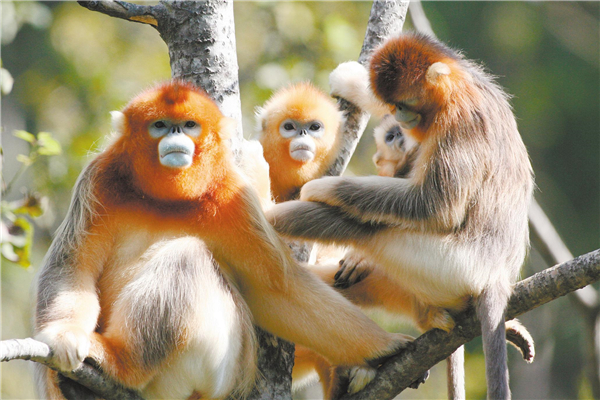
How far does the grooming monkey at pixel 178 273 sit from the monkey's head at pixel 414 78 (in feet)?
2.67

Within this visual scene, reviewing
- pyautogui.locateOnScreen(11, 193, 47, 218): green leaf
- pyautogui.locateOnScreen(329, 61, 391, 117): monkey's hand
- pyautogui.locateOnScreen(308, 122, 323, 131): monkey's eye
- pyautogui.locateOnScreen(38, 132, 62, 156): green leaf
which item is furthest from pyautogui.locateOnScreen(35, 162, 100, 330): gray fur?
pyautogui.locateOnScreen(308, 122, 323, 131): monkey's eye

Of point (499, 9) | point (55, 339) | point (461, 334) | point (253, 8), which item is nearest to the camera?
point (55, 339)

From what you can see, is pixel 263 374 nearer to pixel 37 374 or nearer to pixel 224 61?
pixel 37 374

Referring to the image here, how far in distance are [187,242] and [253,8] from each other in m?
5.82

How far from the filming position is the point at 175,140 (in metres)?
2.49

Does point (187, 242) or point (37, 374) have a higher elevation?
point (187, 242)

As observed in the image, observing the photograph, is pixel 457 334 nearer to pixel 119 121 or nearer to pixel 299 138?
pixel 119 121

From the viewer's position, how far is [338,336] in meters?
2.71

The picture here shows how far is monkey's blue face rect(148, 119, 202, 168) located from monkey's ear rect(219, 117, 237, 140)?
4.0 inches

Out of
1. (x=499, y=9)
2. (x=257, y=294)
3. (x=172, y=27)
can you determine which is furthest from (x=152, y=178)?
(x=499, y=9)

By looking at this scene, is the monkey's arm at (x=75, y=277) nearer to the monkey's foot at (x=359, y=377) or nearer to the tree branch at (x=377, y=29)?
the monkey's foot at (x=359, y=377)

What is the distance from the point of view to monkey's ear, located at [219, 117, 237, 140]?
2.64 meters

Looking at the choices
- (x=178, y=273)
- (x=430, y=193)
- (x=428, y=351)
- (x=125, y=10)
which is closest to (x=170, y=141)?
(x=178, y=273)

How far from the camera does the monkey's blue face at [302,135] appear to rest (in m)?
4.16
